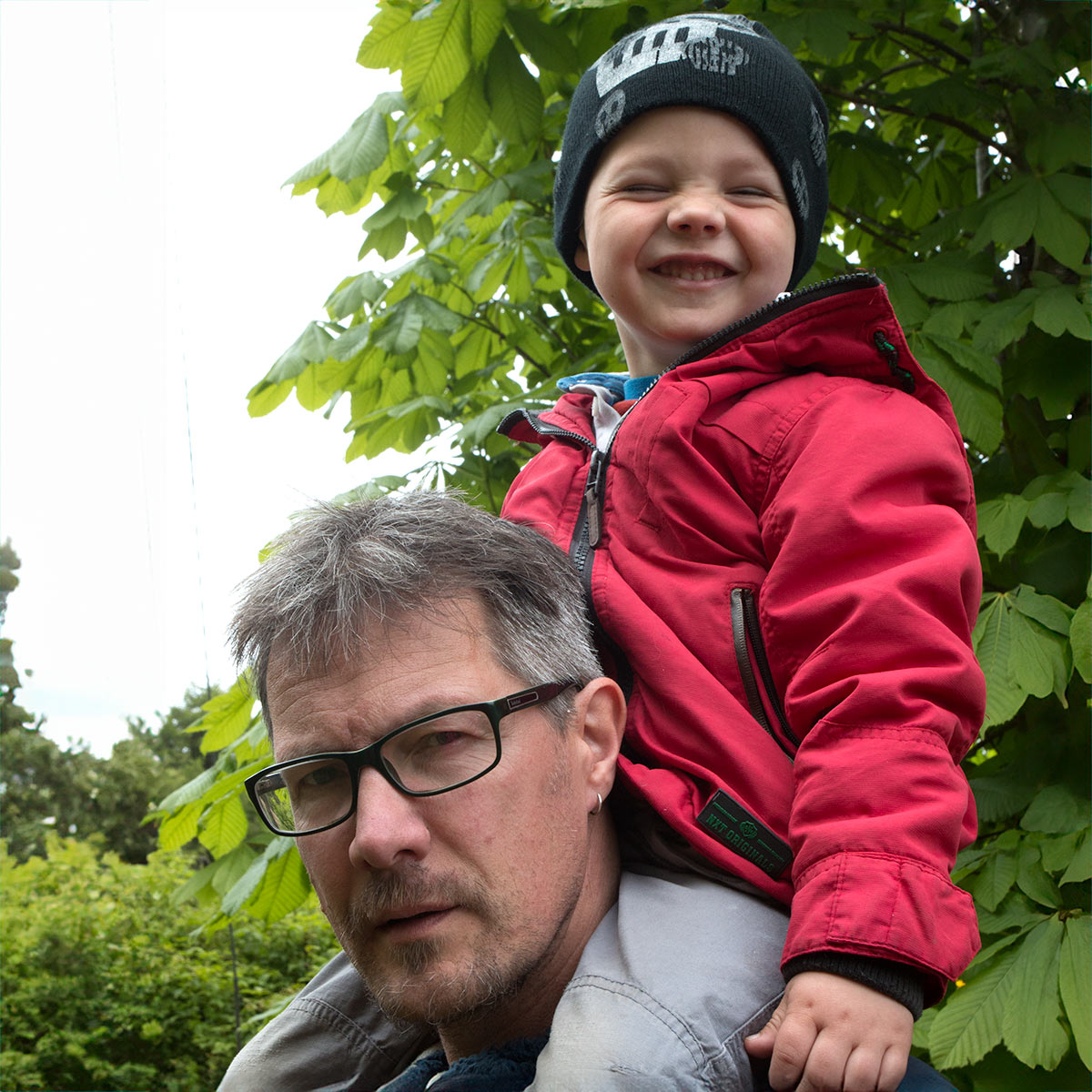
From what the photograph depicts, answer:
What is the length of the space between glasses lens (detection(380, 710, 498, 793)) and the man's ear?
0.48 feet

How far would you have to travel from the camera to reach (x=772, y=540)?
1263mm

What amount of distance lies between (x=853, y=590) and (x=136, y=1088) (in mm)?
5398

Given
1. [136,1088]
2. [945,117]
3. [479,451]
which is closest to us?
[945,117]

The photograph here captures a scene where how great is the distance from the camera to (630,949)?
1.12 metres

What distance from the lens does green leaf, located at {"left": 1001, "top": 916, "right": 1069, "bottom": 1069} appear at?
72.6 inches

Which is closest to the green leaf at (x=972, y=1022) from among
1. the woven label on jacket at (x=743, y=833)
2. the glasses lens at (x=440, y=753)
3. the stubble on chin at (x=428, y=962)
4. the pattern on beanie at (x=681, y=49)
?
the woven label on jacket at (x=743, y=833)

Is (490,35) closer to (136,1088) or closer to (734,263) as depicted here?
(734,263)

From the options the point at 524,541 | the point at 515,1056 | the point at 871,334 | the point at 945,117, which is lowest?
the point at 515,1056

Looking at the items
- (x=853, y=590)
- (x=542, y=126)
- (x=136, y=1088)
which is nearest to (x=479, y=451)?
(x=542, y=126)

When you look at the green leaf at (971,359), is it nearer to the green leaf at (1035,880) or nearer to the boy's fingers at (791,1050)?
the green leaf at (1035,880)

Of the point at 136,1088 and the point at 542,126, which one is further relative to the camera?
the point at 136,1088

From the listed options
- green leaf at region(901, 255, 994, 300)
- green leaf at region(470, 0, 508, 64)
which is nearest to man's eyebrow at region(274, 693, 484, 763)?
green leaf at region(901, 255, 994, 300)

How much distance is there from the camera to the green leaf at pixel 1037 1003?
6.05 ft

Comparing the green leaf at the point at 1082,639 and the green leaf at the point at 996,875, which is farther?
the green leaf at the point at 996,875
